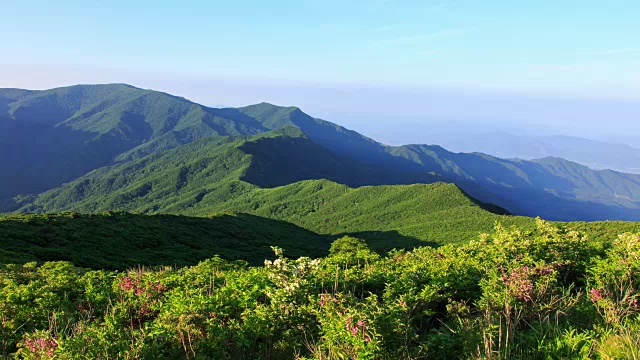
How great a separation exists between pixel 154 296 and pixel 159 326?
360 cm

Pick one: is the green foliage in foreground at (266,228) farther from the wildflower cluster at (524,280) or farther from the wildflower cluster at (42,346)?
the wildflower cluster at (42,346)

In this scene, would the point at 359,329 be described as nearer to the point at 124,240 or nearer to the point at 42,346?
the point at 42,346

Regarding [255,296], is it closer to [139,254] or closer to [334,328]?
[334,328]

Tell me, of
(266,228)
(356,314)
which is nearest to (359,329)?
(356,314)

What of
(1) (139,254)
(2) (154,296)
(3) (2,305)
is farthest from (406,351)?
(1) (139,254)

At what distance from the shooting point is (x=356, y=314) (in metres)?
7.76

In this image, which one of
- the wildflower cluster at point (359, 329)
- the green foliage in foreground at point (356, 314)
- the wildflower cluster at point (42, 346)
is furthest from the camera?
the green foliage in foreground at point (356, 314)

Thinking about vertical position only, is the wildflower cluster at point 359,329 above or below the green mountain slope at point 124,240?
above

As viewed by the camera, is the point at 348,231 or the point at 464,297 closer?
the point at 464,297

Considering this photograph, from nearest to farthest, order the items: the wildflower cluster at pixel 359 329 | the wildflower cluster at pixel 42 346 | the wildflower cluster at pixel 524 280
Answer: the wildflower cluster at pixel 359 329, the wildflower cluster at pixel 42 346, the wildflower cluster at pixel 524 280

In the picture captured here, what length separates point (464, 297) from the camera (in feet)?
40.6

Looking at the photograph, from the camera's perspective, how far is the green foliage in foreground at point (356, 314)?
787 cm

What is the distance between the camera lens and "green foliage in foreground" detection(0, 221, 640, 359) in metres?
7.87

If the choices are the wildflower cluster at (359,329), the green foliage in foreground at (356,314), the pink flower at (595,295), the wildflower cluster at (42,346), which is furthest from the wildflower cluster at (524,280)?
the wildflower cluster at (42,346)
